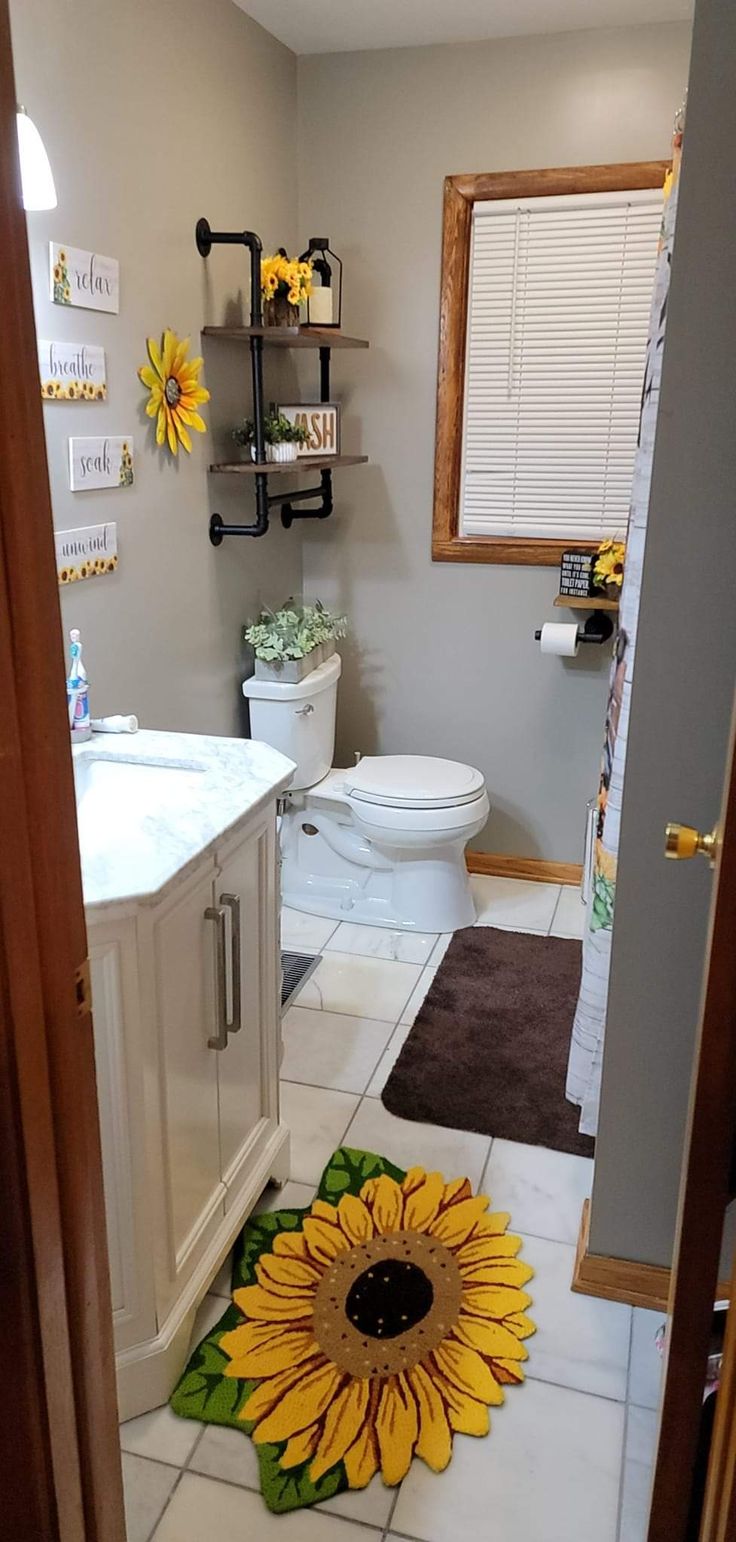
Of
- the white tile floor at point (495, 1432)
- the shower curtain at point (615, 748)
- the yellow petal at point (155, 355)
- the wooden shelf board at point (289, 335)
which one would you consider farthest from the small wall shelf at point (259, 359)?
the white tile floor at point (495, 1432)

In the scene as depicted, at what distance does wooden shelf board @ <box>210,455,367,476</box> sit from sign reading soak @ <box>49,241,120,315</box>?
0.56m

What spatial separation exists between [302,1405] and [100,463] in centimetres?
173

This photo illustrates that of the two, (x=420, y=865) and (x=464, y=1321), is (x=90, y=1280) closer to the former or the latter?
(x=464, y=1321)

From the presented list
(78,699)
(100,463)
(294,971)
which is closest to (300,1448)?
(78,699)

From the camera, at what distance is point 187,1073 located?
1618mm

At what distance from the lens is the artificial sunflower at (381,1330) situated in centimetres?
159

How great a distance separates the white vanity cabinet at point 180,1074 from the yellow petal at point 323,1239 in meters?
0.13

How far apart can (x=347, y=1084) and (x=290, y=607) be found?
1.53 m

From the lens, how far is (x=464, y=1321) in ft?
5.89

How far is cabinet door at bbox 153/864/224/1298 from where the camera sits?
152 cm

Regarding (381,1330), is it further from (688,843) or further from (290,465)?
(290,465)

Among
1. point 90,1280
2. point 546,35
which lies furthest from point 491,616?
point 90,1280

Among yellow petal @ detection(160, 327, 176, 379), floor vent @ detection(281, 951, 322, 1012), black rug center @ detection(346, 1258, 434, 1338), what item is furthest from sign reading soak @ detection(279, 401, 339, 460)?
black rug center @ detection(346, 1258, 434, 1338)

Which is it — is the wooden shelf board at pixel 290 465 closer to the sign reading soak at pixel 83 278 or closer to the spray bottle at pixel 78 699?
the sign reading soak at pixel 83 278
